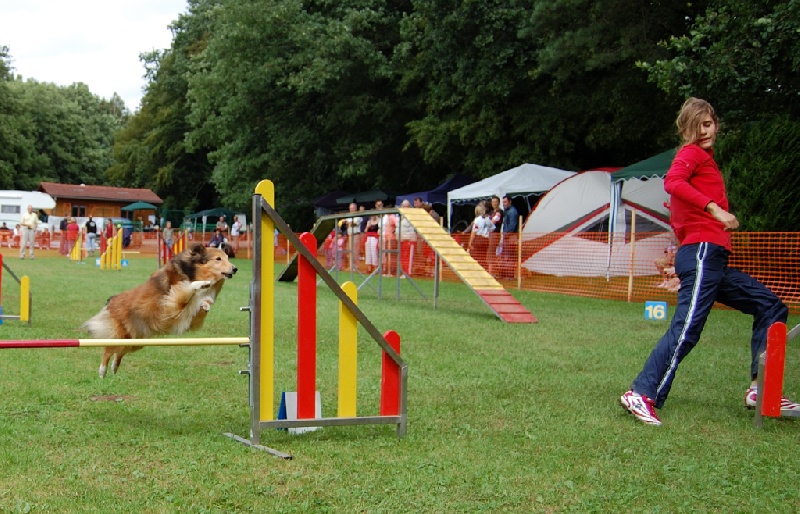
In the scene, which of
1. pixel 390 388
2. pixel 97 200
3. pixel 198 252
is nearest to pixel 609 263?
pixel 198 252

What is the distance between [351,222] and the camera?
1446 cm

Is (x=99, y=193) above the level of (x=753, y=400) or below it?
above

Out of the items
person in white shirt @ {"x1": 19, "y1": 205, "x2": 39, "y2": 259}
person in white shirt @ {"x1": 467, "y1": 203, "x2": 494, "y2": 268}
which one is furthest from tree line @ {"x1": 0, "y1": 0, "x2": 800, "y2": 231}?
person in white shirt @ {"x1": 19, "y1": 205, "x2": 39, "y2": 259}

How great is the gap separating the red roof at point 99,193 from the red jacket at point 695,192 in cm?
4911

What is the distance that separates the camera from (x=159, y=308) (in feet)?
18.6

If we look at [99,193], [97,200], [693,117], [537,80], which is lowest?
[693,117]

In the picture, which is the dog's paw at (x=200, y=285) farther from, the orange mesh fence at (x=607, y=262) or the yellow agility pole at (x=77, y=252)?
the yellow agility pole at (x=77, y=252)

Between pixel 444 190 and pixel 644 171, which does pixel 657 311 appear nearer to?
pixel 644 171

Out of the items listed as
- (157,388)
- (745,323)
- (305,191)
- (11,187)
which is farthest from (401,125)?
(11,187)

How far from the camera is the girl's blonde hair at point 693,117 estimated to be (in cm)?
448

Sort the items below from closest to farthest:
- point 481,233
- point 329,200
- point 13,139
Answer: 1. point 481,233
2. point 329,200
3. point 13,139

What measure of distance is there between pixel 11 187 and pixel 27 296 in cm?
4783

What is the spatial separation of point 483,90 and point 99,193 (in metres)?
39.5

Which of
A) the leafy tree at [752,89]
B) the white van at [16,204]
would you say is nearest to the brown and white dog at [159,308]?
the leafy tree at [752,89]
